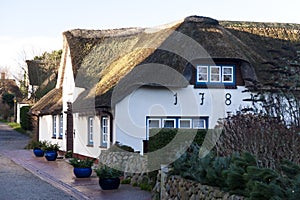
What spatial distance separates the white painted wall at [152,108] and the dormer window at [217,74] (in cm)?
46

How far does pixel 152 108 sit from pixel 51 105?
40.4ft

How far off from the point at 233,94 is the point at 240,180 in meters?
13.4

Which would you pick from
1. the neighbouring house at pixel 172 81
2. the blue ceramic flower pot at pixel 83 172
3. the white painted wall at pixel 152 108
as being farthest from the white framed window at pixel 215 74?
the blue ceramic flower pot at pixel 83 172

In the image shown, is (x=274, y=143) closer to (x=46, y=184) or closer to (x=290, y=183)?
(x=290, y=183)

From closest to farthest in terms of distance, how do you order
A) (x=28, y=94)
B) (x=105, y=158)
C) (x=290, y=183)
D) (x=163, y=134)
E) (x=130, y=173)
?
(x=290, y=183), (x=163, y=134), (x=130, y=173), (x=105, y=158), (x=28, y=94)

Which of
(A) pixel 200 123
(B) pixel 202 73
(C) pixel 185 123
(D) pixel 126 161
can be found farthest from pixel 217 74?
(D) pixel 126 161

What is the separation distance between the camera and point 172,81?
70.4ft

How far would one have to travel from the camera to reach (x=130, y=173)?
17.6 m

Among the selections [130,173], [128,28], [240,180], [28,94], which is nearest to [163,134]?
[130,173]

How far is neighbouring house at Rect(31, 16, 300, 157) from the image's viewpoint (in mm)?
21641

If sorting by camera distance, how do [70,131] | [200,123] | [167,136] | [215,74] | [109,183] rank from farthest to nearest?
[70,131], [215,74], [200,123], [109,183], [167,136]

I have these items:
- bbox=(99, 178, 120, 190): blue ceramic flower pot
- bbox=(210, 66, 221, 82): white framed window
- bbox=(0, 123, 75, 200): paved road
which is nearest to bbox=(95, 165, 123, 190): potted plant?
bbox=(99, 178, 120, 190): blue ceramic flower pot

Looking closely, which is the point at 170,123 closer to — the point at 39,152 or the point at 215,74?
the point at 215,74

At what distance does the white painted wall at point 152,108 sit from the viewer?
21.6 metres
